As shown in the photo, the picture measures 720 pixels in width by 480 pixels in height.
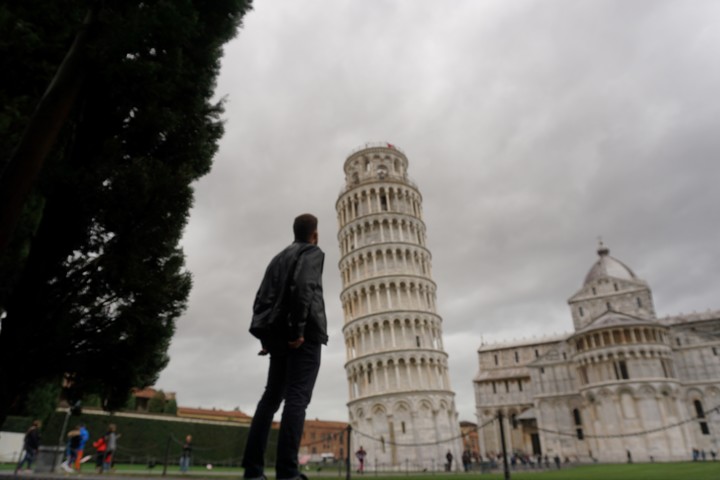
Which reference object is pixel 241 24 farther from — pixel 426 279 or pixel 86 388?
pixel 426 279

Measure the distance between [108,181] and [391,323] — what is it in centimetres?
3815

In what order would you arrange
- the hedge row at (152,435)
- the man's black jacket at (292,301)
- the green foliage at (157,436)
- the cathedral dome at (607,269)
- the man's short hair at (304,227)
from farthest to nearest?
the cathedral dome at (607,269) < the green foliage at (157,436) < the hedge row at (152,435) < the man's short hair at (304,227) < the man's black jacket at (292,301)

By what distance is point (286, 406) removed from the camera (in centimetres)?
365

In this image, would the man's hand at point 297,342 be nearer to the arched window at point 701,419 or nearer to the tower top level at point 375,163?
the tower top level at point 375,163

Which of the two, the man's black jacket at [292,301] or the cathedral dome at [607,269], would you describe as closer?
the man's black jacket at [292,301]

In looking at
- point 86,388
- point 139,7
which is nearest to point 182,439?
point 86,388

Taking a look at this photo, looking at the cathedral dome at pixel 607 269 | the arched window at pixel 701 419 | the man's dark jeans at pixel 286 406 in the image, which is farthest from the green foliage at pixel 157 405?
the cathedral dome at pixel 607 269

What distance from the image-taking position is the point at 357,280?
46219 mm

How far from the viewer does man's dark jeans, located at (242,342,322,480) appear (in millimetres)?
3592

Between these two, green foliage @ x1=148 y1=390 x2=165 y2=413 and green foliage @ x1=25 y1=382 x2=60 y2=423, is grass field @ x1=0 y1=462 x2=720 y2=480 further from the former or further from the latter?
green foliage @ x1=148 y1=390 x2=165 y2=413

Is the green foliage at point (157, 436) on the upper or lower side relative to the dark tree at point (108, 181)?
lower

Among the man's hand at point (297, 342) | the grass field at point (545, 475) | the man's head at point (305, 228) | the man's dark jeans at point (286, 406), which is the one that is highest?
the man's head at point (305, 228)

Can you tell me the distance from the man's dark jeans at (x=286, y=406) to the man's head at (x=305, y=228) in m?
1.08

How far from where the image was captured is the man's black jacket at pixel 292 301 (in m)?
3.79
